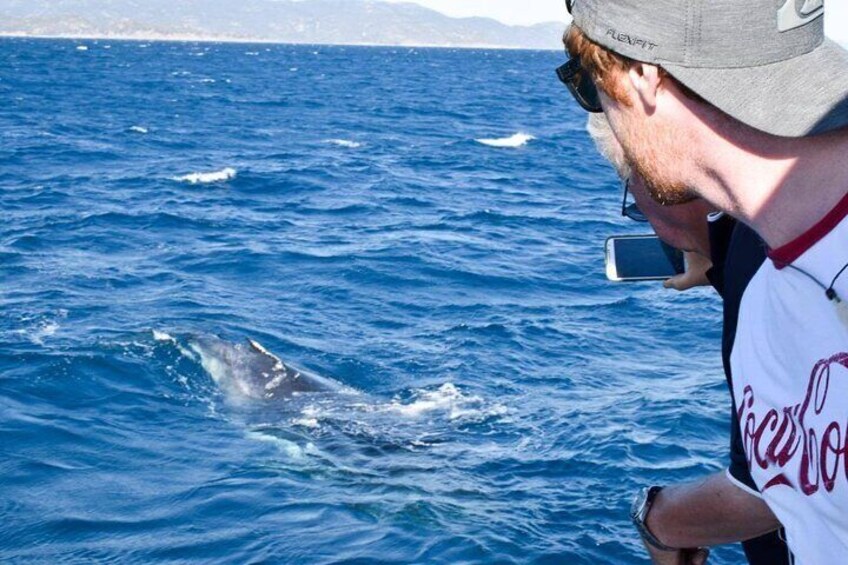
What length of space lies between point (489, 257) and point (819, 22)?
16.1 meters

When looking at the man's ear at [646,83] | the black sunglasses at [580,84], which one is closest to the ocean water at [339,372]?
the black sunglasses at [580,84]

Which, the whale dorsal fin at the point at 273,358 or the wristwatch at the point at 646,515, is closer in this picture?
the wristwatch at the point at 646,515

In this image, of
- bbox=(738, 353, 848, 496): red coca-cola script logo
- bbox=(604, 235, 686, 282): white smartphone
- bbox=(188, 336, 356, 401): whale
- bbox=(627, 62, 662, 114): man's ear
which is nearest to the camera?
bbox=(738, 353, 848, 496): red coca-cola script logo

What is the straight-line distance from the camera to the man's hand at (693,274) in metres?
2.54

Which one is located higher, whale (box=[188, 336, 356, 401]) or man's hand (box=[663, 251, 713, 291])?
man's hand (box=[663, 251, 713, 291])

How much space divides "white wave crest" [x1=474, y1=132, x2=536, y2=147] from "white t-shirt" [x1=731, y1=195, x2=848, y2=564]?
34093 mm

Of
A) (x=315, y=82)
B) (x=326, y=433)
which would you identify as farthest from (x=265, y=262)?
(x=315, y=82)

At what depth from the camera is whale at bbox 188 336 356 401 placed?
33.4 feet

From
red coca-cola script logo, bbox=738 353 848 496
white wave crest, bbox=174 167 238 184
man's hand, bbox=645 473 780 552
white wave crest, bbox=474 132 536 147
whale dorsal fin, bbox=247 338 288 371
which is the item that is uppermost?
red coca-cola script logo, bbox=738 353 848 496

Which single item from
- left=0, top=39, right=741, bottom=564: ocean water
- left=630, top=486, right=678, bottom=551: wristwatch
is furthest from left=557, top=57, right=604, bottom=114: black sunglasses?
left=0, top=39, right=741, bottom=564: ocean water

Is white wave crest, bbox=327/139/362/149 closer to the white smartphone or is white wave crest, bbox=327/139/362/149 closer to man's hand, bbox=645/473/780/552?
the white smartphone

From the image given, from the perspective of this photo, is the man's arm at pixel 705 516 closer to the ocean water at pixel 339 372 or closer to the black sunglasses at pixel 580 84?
the black sunglasses at pixel 580 84

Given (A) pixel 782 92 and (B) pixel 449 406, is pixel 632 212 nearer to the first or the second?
(A) pixel 782 92

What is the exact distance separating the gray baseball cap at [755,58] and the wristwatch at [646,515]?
1.22 meters
